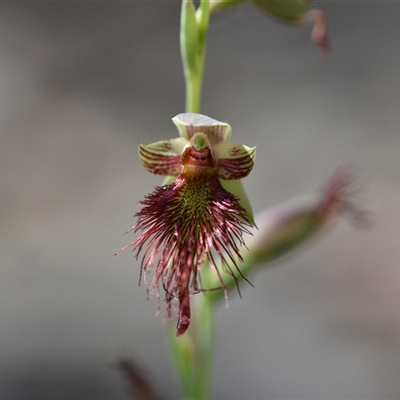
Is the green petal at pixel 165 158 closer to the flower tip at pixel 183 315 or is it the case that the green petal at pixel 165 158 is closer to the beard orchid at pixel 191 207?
the beard orchid at pixel 191 207

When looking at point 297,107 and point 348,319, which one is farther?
point 297,107

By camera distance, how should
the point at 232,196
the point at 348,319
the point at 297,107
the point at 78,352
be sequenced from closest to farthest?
1. the point at 232,196
2. the point at 78,352
3. the point at 348,319
4. the point at 297,107

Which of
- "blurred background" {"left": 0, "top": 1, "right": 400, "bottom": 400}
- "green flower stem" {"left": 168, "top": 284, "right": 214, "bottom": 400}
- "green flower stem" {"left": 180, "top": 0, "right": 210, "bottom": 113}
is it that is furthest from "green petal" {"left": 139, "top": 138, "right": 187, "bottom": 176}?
"blurred background" {"left": 0, "top": 1, "right": 400, "bottom": 400}

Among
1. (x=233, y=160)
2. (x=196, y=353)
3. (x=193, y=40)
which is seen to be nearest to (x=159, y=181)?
(x=196, y=353)

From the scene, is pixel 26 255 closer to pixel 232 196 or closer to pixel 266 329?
pixel 266 329

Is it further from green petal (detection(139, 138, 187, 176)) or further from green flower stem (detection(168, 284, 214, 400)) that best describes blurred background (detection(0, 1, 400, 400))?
green petal (detection(139, 138, 187, 176))

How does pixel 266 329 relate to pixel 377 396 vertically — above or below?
above

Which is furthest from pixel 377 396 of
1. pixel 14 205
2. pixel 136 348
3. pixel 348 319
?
pixel 14 205

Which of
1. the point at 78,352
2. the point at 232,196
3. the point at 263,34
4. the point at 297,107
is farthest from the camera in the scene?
the point at 263,34
